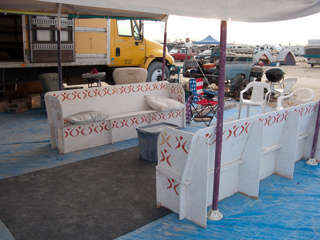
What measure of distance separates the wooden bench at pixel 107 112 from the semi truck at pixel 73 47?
3528 mm

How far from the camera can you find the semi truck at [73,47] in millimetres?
8483

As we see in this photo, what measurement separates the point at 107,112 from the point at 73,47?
153 inches

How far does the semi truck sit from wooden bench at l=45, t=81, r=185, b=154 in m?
3.53

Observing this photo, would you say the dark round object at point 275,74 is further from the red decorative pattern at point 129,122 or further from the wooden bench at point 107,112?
the red decorative pattern at point 129,122

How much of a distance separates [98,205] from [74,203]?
0.96 feet

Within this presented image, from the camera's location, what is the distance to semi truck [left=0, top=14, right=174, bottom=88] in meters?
8.48

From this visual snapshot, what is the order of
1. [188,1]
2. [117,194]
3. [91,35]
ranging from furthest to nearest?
[91,35] → [117,194] → [188,1]

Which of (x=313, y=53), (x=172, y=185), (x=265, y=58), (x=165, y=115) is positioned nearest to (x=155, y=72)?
(x=165, y=115)

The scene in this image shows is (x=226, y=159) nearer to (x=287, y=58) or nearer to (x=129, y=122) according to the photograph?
(x=129, y=122)

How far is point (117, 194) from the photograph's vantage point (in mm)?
3812

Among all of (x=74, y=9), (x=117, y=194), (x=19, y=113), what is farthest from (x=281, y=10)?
(x=19, y=113)

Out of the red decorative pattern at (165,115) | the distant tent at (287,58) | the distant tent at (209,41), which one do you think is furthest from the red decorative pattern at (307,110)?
the distant tent at (287,58)

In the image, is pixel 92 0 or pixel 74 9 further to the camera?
pixel 74 9

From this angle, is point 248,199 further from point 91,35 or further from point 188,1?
point 91,35
